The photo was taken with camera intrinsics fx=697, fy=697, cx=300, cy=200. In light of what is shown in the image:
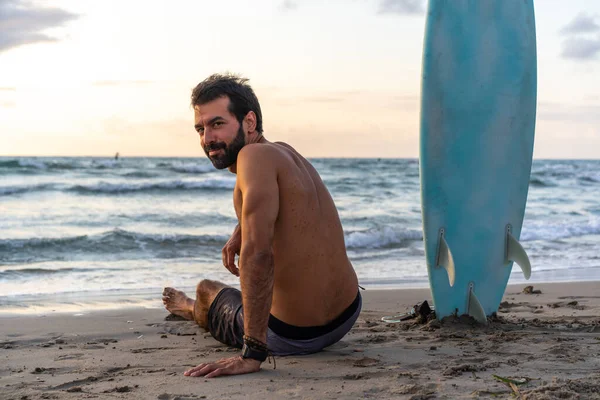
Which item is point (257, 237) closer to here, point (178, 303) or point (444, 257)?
point (444, 257)

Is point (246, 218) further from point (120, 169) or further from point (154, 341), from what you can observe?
point (120, 169)

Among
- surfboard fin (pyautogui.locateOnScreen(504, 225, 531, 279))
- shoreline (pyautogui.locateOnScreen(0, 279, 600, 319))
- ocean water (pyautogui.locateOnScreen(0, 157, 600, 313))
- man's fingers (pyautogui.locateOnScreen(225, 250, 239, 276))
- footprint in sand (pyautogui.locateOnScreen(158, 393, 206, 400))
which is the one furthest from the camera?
ocean water (pyautogui.locateOnScreen(0, 157, 600, 313))

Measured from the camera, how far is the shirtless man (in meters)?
2.43

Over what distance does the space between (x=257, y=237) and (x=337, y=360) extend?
27.1 inches

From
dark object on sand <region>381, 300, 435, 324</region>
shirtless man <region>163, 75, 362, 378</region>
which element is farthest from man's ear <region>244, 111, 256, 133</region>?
dark object on sand <region>381, 300, 435, 324</region>

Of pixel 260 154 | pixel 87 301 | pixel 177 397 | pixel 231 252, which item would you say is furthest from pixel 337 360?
pixel 87 301

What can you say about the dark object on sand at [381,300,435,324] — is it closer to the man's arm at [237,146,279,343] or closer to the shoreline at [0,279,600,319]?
the shoreline at [0,279,600,319]

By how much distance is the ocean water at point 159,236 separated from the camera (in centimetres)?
548

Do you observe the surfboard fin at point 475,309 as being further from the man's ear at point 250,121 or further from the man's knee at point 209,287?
the man's ear at point 250,121

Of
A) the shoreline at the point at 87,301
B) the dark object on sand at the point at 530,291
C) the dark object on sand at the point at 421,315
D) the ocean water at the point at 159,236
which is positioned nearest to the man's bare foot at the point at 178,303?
the shoreline at the point at 87,301

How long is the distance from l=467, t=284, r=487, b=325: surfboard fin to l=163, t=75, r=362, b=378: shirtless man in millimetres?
879

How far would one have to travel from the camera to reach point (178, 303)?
12.4ft

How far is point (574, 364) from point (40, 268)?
191 inches

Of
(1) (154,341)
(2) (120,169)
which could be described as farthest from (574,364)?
(2) (120,169)
